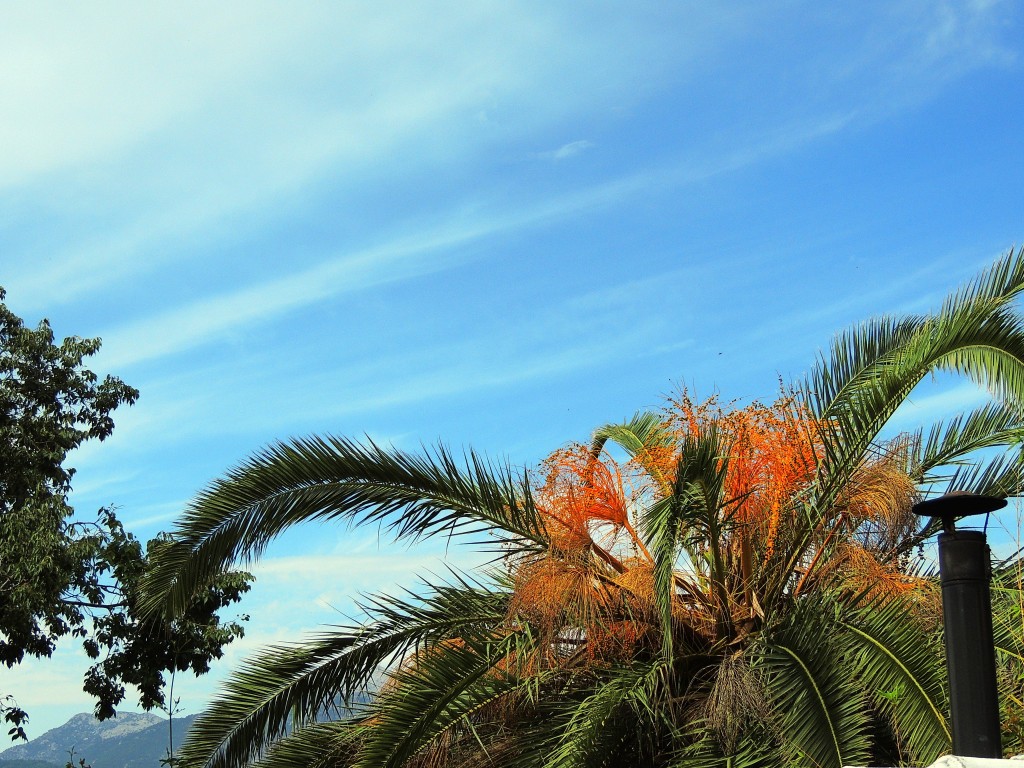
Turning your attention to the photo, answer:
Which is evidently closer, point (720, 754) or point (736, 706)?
point (736, 706)

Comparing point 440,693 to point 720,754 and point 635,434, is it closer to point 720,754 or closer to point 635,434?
point 720,754

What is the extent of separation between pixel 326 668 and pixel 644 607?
8.02 ft

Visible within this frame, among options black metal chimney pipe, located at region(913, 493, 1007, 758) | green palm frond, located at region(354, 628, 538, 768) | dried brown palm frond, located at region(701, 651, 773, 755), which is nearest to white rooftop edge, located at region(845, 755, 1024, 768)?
black metal chimney pipe, located at region(913, 493, 1007, 758)

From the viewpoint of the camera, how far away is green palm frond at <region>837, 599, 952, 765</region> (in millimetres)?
6316

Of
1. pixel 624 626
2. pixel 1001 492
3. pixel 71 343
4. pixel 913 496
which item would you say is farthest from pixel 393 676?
pixel 71 343

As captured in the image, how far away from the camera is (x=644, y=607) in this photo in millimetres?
7773

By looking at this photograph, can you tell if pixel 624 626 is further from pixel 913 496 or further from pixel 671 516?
pixel 913 496

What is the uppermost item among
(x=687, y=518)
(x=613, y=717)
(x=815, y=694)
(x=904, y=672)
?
(x=687, y=518)

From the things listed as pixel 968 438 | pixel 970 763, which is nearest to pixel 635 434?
pixel 968 438

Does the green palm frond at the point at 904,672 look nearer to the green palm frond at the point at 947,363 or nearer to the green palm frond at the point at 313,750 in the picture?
the green palm frond at the point at 947,363

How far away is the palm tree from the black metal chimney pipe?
4.48 ft

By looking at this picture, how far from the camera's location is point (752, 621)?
775cm

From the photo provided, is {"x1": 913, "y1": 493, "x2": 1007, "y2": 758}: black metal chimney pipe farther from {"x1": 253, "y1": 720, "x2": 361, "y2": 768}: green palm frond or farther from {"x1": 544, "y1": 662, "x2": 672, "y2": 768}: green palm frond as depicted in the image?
{"x1": 253, "y1": 720, "x2": 361, "y2": 768}: green palm frond

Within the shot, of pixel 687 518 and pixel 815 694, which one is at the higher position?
pixel 687 518
